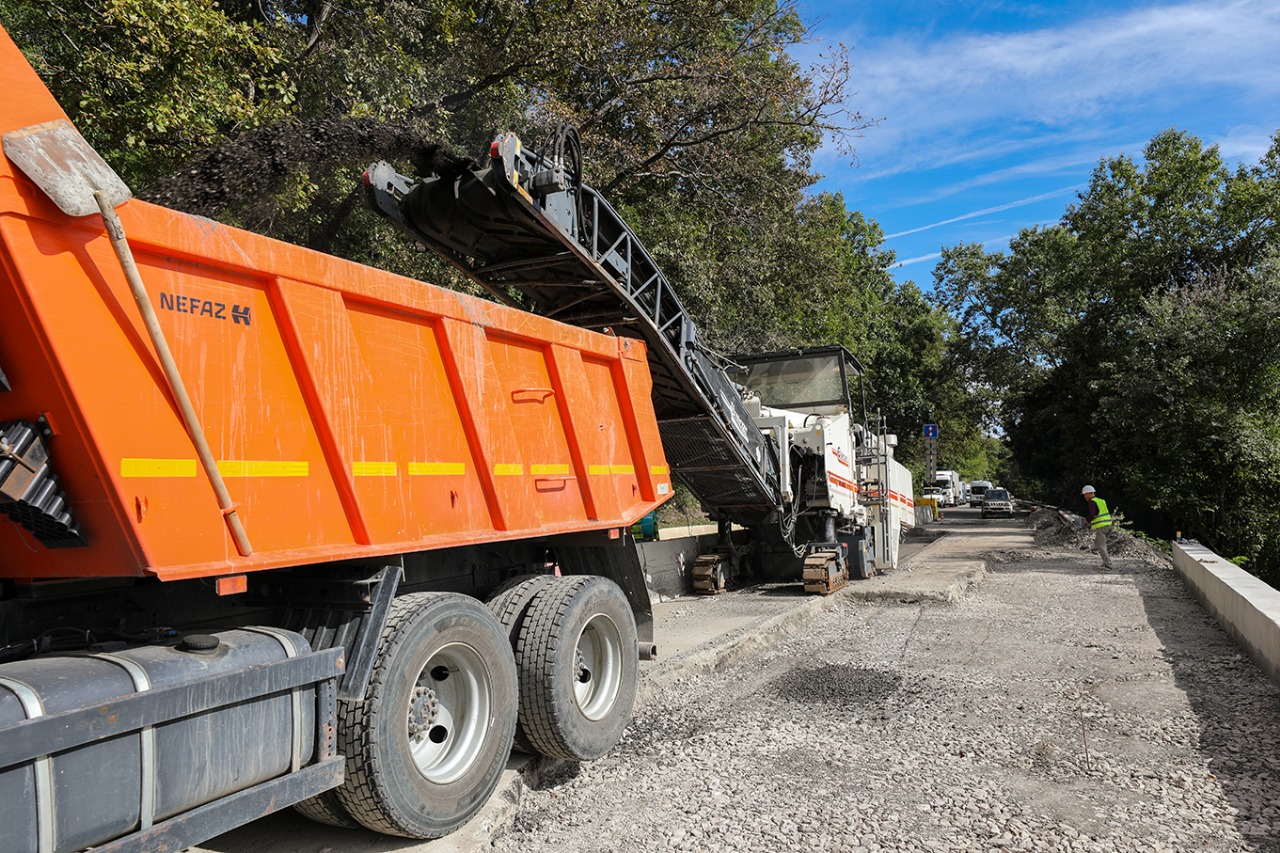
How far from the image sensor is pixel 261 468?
3.33m

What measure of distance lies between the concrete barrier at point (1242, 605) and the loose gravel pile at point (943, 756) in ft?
0.63

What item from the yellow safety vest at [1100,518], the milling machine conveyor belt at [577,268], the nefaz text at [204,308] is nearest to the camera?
the nefaz text at [204,308]

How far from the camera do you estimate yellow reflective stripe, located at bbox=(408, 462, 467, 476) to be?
159 inches

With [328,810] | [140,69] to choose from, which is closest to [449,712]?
[328,810]

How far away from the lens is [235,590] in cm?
323

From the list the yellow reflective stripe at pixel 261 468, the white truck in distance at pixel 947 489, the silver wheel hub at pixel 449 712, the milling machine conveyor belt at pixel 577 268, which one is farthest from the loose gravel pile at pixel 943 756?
the white truck in distance at pixel 947 489

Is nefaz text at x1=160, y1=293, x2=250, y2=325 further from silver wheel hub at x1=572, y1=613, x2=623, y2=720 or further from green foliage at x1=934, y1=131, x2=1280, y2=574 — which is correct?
green foliage at x1=934, y1=131, x2=1280, y2=574

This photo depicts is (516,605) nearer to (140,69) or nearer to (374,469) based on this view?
(374,469)

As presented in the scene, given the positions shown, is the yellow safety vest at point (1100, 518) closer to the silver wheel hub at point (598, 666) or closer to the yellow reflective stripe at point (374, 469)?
the silver wheel hub at point (598, 666)

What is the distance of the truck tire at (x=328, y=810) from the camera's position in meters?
3.74

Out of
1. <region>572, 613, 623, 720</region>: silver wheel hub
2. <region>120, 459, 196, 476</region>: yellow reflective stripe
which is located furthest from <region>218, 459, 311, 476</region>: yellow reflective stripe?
<region>572, 613, 623, 720</region>: silver wheel hub

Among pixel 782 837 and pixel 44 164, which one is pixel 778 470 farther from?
pixel 44 164

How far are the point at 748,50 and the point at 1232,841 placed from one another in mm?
14957

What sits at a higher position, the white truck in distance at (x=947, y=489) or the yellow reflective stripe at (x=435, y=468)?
the yellow reflective stripe at (x=435, y=468)
